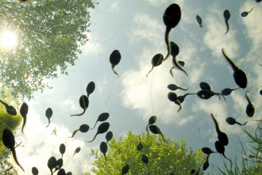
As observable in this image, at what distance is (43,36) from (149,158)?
9.94 meters

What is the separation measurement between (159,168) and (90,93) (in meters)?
A: 12.5

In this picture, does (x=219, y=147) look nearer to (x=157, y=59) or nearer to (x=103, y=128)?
(x=157, y=59)

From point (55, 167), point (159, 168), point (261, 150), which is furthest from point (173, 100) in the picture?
point (159, 168)

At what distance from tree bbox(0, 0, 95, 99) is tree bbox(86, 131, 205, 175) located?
270 inches

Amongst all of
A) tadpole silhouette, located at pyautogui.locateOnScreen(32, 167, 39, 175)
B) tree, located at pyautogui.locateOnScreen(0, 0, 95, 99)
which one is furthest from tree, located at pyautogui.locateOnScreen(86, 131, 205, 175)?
tadpole silhouette, located at pyautogui.locateOnScreen(32, 167, 39, 175)

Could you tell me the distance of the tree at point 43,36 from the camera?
14859 millimetres

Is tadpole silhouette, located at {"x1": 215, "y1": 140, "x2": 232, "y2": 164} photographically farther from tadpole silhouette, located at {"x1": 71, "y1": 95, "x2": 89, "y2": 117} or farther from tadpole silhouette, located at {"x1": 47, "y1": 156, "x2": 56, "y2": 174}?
tadpole silhouette, located at {"x1": 47, "y1": 156, "x2": 56, "y2": 174}

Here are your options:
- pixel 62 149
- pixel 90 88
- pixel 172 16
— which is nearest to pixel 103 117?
pixel 90 88

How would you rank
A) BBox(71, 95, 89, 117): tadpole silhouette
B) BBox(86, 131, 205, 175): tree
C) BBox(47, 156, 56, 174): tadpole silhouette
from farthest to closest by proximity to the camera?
BBox(86, 131, 205, 175): tree
BBox(47, 156, 56, 174): tadpole silhouette
BBox(71, 95, 89, 117): tadpole silhouette

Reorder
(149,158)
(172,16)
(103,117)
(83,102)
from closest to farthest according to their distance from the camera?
1. (172,16)
2. (83,102)
3. (103,117)
4. (149,158)

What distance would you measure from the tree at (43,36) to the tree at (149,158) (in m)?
6.85

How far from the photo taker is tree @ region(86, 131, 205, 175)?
13242mm

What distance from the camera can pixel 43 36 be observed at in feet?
47.1

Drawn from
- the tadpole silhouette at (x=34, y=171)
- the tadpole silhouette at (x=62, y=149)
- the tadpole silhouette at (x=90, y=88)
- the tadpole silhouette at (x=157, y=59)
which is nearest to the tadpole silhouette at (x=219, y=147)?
the tadpole silhouette at (x=157, y=59)
